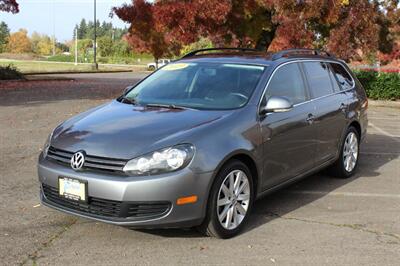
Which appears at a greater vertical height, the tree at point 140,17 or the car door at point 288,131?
the tree at point 140,17

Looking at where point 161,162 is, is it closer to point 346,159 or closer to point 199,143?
point 199,143

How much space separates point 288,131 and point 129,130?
1710 millimetres

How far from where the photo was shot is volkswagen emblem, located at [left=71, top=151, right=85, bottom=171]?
4246mm

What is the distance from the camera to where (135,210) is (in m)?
4.18

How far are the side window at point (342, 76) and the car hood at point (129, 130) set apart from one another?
103 inches

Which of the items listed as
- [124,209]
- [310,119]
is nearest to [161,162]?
[124,209]

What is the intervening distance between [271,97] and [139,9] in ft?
43.3

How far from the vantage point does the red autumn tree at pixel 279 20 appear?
14883mm

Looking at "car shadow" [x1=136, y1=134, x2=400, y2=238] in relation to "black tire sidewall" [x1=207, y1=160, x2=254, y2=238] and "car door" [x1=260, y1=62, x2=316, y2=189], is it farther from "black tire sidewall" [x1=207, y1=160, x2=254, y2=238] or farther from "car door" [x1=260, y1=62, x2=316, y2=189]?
"car door" [x1=260, y1=62, x2=316, y2=189]

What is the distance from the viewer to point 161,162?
4.13 meters

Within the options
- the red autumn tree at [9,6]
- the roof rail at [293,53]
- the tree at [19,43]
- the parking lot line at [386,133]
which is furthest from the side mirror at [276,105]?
the tree at [19,43]

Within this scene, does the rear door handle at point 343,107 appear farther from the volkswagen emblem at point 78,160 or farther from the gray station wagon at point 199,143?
the volkswagen emblem at point 78,160

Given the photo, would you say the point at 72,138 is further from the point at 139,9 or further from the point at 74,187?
the point at 139,9

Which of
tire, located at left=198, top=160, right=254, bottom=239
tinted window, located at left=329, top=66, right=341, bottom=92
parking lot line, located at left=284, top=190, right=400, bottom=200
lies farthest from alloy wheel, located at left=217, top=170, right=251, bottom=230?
tinted window, located at left=329, top=66, right=341, bottom=92
